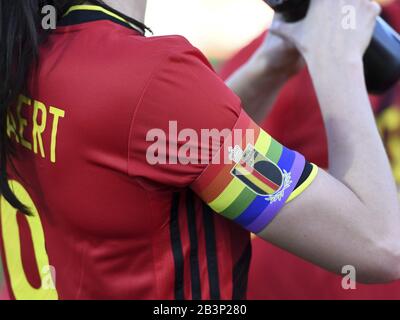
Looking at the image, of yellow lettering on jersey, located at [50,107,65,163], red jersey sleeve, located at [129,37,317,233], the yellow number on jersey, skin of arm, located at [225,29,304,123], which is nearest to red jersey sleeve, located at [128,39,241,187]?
red jersey sleeve, located at [129,37,317,233]

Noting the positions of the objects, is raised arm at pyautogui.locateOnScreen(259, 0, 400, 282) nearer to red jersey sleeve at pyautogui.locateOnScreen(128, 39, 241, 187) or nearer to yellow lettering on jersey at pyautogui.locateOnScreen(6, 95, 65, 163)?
red jersey sleeve at pyautogui.locateOnScreen(128, 39, 241, 187)

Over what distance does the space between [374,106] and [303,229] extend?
1.90ft

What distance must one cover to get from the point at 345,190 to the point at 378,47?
12.2 inches

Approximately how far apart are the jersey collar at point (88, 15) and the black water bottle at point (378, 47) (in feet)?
0.99

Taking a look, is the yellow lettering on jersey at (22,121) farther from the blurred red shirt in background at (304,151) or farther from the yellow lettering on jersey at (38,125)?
the blurred red shirt in background at (304,151)

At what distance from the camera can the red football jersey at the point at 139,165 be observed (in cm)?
81

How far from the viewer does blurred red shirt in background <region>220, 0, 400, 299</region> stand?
133 cm

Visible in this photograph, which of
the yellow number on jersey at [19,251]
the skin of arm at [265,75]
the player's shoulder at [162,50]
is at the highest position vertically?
the player's shoulder at [162,50]

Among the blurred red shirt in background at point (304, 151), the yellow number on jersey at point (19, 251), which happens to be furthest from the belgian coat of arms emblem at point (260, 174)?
the blurred red shirt in background at point (304, 151)

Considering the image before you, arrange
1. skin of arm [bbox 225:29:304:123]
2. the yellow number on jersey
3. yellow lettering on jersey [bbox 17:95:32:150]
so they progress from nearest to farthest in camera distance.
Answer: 1. yellow lettering on jersey [bbox 17:95:32:150]
2. the yellow number on jersey
3. skin of arm [bbox 225:29:304:123]

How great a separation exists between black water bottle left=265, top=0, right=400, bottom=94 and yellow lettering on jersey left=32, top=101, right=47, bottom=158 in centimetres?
43

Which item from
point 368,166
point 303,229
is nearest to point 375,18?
point 368,166

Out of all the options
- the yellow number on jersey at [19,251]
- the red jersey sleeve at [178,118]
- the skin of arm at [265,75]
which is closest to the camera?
the red jersey sleeve at [178,118]
